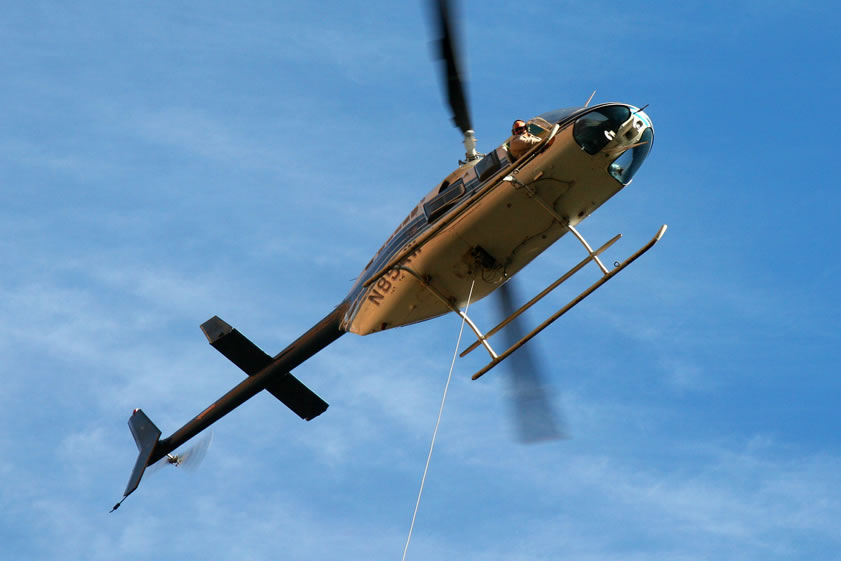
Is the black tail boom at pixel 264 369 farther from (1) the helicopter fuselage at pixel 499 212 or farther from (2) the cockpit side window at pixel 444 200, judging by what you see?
(2) the cockpit side window at pixel 444 200

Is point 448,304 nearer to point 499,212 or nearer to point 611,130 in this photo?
point 499,212

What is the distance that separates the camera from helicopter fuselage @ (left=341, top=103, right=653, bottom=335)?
15.8 metres

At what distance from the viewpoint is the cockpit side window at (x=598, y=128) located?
51.4ft

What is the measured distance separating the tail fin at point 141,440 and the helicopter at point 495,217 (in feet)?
19.2

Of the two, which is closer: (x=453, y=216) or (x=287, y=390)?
(x=453, y=216)

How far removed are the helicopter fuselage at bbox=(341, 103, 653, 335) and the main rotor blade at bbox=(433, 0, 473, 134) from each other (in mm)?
726

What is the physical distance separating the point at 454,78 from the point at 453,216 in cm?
202

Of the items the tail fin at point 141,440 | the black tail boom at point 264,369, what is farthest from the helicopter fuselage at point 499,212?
the tail fin at point 141,440

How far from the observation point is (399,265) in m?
17.0

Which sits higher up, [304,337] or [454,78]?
[454,78]

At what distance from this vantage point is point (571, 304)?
1570 cm

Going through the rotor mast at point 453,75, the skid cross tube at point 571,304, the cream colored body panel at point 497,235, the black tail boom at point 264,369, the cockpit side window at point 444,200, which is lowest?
the skid cross tube at point 571,304

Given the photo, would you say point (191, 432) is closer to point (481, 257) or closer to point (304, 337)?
point (304, 337)

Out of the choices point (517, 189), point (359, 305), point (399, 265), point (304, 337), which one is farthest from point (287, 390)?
point (517, 189)
